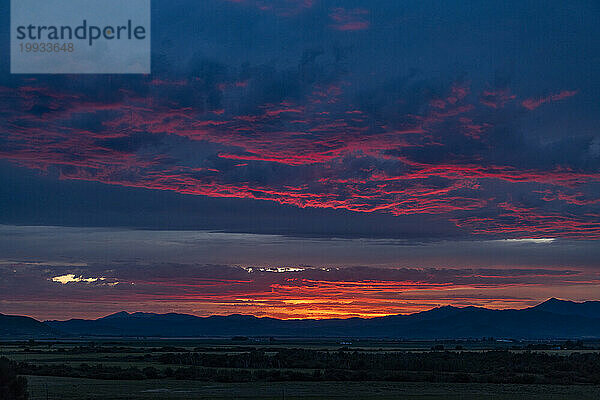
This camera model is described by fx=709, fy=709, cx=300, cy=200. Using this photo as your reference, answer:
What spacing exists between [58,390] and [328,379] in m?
24.3

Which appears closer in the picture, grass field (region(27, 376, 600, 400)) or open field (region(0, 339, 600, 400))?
grass field (region(27, 376, 600, 400))

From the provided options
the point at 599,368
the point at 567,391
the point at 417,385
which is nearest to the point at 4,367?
the point at 417,385

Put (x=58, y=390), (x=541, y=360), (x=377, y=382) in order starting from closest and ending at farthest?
(x=58, y=390), (x=377, y=382), (x=541, y=360)

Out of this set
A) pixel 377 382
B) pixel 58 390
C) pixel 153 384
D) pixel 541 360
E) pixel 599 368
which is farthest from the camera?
pixel 541 360

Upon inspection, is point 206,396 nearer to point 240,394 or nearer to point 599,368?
point 240,394

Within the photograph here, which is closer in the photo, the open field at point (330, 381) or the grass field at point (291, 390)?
the grass field at point (291, 390)

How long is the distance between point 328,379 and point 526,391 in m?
18.3

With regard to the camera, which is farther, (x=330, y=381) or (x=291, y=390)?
(x=330, y=381)

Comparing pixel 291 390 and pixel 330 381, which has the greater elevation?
pixel 291 390

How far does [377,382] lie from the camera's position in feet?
202

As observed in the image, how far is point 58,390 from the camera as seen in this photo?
51000 millimetres

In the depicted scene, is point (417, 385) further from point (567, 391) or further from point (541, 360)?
point (541, 360)

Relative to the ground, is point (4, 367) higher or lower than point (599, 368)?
higher

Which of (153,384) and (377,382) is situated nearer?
(153,384)
